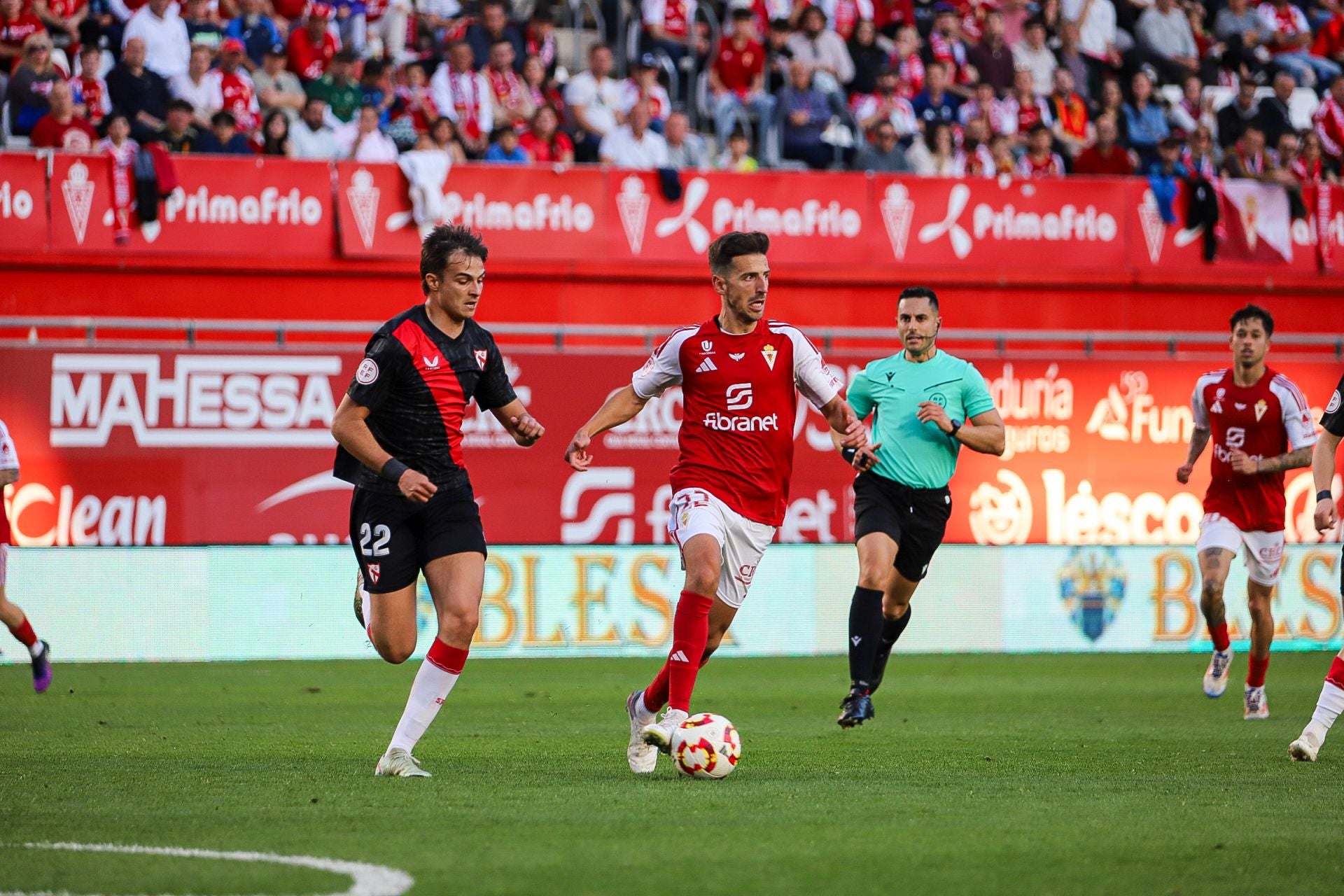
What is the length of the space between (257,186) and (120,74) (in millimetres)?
1829

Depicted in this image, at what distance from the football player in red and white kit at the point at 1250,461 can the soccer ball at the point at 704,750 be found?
5246 millimetres

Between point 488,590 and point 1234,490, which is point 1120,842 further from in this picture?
point 488,590

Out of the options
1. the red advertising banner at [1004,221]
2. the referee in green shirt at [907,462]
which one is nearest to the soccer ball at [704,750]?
the referee in green shirt at [907,462]

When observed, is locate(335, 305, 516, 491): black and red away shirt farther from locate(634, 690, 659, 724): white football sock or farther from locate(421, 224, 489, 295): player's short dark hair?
locate(634, 690, 659, 724): white football sock

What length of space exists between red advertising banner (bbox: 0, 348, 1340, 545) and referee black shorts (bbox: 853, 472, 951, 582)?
7701 mm

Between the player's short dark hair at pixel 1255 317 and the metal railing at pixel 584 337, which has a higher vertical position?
the metal railing at pixel 584 337

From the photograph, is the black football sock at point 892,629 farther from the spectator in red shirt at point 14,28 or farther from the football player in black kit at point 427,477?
the spectator in red shirt at point 14,28

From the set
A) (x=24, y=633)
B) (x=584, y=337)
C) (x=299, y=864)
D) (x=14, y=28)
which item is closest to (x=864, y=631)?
(x=299, y=864)

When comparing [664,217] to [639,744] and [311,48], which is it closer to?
[311,48]

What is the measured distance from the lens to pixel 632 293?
21.0 meters

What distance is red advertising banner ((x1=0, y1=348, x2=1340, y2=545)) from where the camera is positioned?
17797 mm

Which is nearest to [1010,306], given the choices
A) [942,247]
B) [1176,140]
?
[942,247]

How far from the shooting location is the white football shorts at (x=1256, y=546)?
12.3 meters

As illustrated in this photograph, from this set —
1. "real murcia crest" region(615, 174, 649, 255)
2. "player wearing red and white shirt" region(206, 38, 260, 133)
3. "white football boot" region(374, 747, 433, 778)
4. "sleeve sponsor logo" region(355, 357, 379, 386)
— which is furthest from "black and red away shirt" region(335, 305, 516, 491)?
"real murcia crest" region(615, 174, 649, 255)
